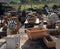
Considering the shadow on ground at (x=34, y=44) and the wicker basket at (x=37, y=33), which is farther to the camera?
the wicker basket at (x=37, y=33)

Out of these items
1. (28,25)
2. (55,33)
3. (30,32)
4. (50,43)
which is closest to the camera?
(50,43)

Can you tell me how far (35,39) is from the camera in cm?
1003

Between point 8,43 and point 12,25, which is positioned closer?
point 8,43

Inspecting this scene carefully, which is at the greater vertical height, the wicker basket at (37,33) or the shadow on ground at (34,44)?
the wicker basket at (37,33)

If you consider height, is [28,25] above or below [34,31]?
below

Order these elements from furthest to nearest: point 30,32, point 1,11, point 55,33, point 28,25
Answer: point 1,11
point 28,25
point 55,33
point 30,32

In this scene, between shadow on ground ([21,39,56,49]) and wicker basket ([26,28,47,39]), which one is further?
wicker basket ([26,28,47,39])

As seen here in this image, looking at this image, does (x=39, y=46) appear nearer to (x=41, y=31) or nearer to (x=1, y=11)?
(x=41, y=31)

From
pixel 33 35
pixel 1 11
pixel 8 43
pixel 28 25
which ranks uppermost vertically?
pixel 8 43

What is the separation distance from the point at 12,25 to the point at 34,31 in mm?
1440

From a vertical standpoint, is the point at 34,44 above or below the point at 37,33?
below

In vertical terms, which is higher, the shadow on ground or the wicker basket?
the wicker basket

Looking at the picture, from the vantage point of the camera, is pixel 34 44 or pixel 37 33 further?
pixel 37 33

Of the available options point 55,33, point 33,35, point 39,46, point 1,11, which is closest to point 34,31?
point 33,35
